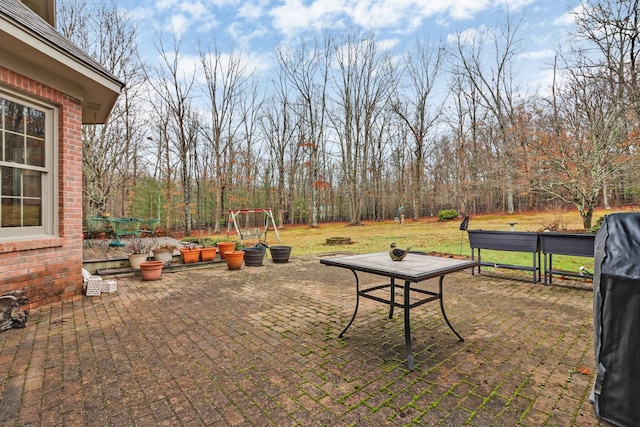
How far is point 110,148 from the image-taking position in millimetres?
12516

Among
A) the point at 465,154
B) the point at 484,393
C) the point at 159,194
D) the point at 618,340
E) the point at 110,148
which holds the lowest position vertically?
the point at 484,393

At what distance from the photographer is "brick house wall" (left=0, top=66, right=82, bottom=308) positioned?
12.0 ft

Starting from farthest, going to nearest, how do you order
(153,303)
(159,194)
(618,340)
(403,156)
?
1. (403,156)
2. (159,194)
3. (153,303)
4. (618,340)

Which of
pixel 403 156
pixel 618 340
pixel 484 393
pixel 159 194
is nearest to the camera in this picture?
pixel 618 340

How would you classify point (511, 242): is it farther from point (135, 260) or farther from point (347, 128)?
point (347, 128)

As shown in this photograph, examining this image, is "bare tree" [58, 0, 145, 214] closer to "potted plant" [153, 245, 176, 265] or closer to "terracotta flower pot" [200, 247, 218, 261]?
"potted plant" [153, 245, 176, 265]

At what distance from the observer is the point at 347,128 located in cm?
2230

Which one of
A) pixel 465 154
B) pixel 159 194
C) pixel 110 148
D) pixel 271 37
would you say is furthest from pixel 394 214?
pixel 110 148

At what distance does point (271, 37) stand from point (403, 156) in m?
13.7

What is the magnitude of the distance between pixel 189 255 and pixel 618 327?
271 inches

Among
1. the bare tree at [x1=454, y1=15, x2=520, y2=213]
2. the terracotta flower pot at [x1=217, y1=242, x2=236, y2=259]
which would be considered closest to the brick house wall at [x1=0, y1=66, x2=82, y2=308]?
the terracotta flower pot at [x1=217, y1=242, x2=236, y2=259]

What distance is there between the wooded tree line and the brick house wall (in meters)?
8.55

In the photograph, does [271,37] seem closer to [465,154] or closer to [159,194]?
[159,194]

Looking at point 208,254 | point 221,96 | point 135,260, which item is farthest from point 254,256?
point 221,96
